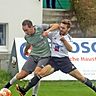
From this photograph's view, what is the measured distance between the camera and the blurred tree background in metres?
21.7

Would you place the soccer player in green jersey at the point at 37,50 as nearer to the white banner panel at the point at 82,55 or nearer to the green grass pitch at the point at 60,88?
the green grass pitch at the point at 60,88

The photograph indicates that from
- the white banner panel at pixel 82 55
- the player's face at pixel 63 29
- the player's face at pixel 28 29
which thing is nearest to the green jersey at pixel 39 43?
the player's face at pixel 28 29

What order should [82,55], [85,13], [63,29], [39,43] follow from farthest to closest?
[85,13], [82,55], [39,43], [63,29]

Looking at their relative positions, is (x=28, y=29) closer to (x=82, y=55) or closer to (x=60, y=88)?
(x=60, y=88)

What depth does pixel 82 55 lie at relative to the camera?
17.9 m

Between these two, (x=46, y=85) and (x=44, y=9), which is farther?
(x=44, y=9)

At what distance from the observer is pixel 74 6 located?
2184 centimetres

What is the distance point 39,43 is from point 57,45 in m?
0.38

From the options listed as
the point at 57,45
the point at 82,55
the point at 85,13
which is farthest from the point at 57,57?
the point at 85,13

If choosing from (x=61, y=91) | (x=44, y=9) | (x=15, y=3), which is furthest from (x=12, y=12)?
(x=61, y=91)

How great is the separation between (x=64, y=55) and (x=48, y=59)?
0.34m

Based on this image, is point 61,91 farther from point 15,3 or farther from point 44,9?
point 44,9

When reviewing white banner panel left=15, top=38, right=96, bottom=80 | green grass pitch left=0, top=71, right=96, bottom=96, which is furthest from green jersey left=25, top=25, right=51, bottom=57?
white banner panel left=15, top=38, right=96, bottom=80

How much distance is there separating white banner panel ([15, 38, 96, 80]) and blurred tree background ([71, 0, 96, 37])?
3647 millimetres
